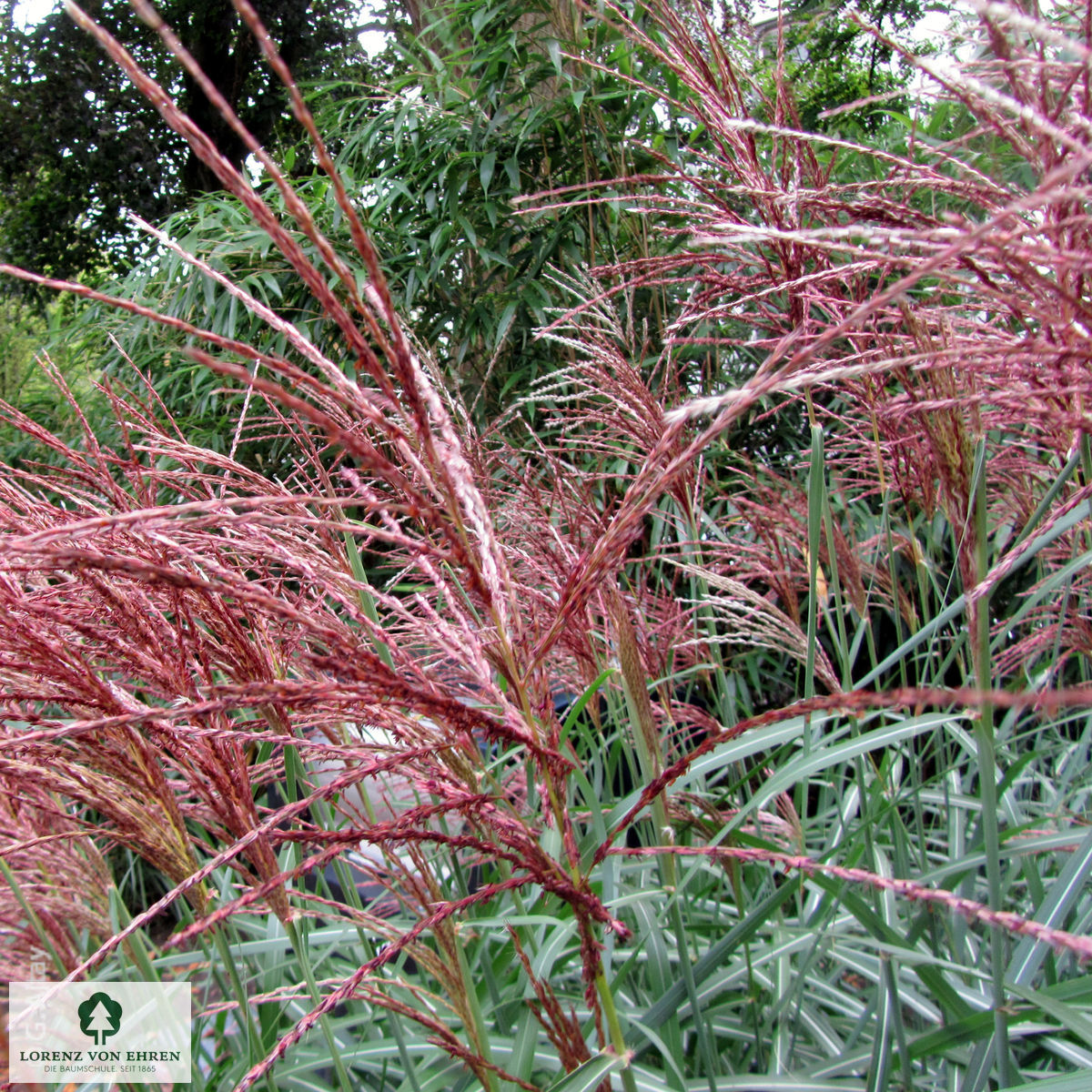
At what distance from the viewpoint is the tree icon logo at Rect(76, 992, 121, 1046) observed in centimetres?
102

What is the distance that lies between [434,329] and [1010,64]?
289 centimetres

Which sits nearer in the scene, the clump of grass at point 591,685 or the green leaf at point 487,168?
the clump of grass at point 591,685

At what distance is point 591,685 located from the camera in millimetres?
734

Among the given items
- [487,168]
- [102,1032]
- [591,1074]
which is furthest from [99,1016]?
[487,168]

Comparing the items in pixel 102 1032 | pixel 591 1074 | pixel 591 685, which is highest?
pixel 591 685

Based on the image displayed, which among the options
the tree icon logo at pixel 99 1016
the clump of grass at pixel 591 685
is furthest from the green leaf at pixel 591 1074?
the tree icon logo at pixel 99 1016

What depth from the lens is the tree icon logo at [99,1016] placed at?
40.1 inches

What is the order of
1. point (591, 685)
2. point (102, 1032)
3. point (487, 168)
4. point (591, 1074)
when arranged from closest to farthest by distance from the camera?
point (591, 1074), point (591, 685), point (102, 1032), point (487, 168)

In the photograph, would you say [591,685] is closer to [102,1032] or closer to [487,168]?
[102,1032]

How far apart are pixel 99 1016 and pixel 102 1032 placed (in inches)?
1.1

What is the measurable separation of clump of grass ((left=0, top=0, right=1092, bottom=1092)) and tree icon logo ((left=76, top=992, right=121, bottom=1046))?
13 centimetres

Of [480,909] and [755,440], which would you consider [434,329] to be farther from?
[480,909]

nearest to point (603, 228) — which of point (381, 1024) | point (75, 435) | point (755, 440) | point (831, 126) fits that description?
point (755, 440)

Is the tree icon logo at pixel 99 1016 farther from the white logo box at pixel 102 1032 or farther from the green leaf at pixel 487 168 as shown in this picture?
the green leaf at pixel 487 168
